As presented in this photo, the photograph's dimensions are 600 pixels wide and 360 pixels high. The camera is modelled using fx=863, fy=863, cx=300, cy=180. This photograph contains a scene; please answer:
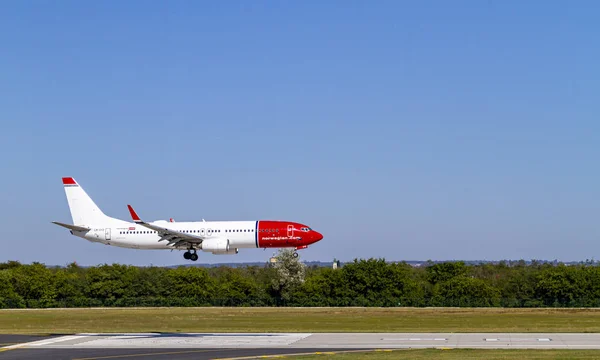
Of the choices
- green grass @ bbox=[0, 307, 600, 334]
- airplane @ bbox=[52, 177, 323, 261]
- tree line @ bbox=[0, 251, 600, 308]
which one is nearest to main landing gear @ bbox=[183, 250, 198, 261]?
airplane @ bbox=[52, 177, 323, 261]

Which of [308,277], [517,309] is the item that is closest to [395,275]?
[308,277]

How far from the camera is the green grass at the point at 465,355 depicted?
5778cm

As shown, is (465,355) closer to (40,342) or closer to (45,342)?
(45,342)

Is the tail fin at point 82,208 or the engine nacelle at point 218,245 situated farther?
the tail fin at point 82,208

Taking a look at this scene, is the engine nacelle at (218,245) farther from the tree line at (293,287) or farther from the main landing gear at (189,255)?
the tree line at (293,287)

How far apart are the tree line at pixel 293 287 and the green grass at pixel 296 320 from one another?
12.6m

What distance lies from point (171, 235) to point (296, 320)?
40.7m

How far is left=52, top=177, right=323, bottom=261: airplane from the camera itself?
74.1 meters

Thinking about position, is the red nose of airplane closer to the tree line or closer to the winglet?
the winglet

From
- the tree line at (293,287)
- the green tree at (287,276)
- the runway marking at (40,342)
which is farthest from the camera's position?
the green tree at (287,276)

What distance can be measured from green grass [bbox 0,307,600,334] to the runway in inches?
601

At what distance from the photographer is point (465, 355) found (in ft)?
195

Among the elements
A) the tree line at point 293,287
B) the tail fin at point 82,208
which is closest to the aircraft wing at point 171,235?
the tail fin at point 82,208

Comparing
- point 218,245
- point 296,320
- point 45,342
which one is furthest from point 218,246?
point 296,320
